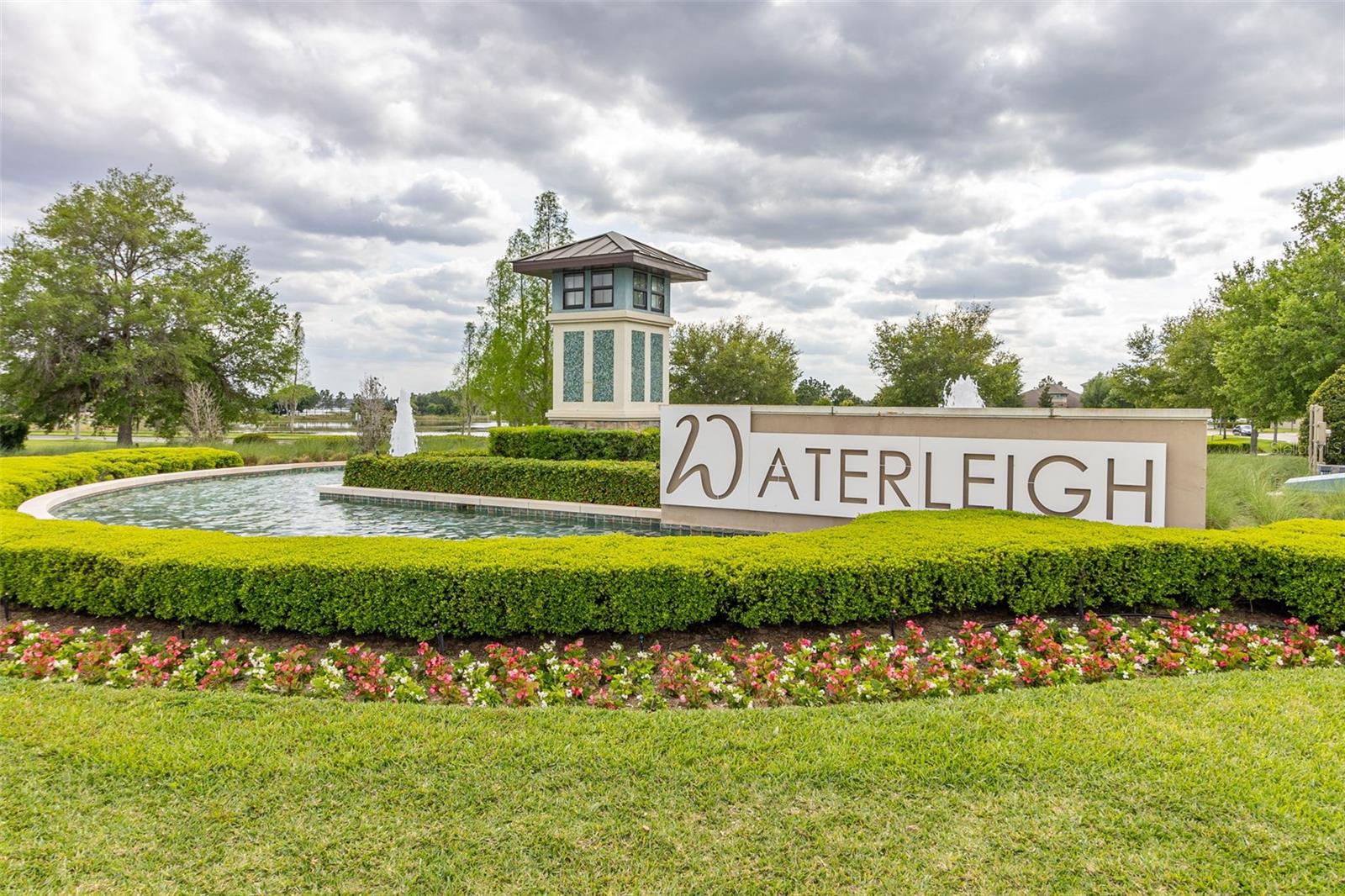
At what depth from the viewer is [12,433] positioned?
2531 centimetres

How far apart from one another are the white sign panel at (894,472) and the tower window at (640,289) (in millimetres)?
9983

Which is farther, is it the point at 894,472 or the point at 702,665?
the point at 894,472

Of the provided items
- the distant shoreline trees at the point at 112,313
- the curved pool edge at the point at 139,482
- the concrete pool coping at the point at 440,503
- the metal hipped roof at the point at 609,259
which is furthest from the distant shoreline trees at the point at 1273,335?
the distant shoreline trees at the point at 112,313

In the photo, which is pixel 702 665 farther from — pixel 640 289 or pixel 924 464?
pixel 640 289

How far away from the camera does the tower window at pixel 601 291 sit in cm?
1906

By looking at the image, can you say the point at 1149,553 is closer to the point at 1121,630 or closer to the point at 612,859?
the point at 1121,630

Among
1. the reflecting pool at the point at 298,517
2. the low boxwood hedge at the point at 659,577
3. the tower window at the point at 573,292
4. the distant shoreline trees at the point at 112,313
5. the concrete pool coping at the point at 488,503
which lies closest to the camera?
the low boxwood hedge at the point at 659,577

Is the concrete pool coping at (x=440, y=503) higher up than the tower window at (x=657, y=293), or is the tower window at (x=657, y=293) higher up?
the tower window at (x=657, y=293)

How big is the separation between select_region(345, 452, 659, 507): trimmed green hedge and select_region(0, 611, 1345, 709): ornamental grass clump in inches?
274

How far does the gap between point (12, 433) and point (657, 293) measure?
23.2 m

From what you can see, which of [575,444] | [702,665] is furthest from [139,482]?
[702,665]

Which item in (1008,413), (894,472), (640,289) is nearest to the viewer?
(1008,413)

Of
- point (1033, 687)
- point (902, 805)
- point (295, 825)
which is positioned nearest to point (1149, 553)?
point (1033, 687)

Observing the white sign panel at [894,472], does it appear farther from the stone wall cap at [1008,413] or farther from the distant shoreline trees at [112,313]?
the distant shoreline trees at [112,313]
